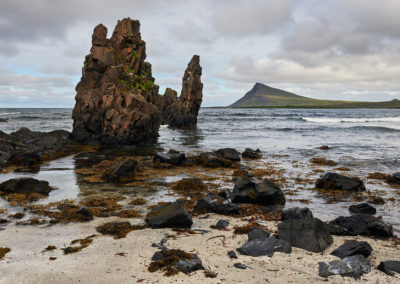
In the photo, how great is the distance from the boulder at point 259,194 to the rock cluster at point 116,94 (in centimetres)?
2306

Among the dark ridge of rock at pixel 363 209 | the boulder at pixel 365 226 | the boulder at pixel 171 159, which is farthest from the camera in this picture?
the boulder at pixel 171 159

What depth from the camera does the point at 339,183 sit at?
47.8 feet

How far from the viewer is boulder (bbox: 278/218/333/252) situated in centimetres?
766

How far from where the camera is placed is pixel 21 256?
7273 mm

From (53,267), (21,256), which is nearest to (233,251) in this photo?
(53,267)

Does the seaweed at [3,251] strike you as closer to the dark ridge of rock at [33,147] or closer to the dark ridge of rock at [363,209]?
the dark ridge of rock at [363,209]

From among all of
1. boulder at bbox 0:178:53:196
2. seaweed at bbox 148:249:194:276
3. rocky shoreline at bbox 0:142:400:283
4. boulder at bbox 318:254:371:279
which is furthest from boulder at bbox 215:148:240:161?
boulder at bbox 318:254:371:279

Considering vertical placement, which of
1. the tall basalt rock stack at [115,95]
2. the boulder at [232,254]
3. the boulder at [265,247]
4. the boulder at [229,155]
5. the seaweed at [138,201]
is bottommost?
the seaweed at [138,201]

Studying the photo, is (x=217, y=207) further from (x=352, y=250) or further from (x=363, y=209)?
(x=363, y=209)

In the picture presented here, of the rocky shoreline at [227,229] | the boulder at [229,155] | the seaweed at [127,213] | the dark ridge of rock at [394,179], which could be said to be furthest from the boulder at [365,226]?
the boulder at [229,155]

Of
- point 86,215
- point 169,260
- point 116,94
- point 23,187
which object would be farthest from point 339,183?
point 116,94

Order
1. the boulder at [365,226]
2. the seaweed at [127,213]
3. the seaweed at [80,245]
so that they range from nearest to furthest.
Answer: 1. the seaweed at [80,245]
2. the boulder at [365,226]
3. the seaweed at [127,213]

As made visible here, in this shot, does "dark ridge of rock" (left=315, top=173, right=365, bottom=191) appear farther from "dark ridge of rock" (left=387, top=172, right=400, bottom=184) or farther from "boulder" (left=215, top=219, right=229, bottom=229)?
"boulder" (left=215, top=219, right=229, bottom=229)

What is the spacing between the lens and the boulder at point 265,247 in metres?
7.35
